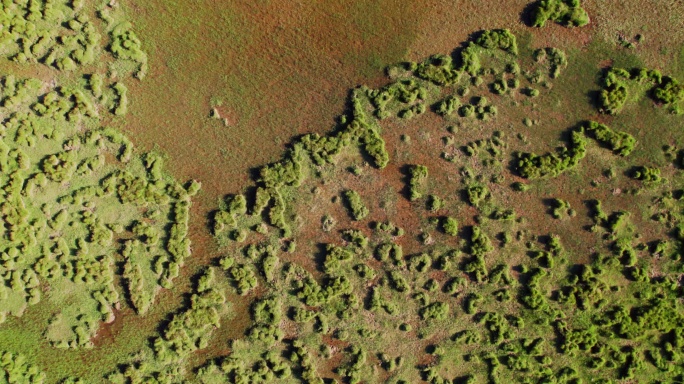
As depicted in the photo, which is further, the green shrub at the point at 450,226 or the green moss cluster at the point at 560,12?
the green shrub at the point at 450,226

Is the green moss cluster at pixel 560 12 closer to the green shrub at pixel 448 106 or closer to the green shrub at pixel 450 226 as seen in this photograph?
the green shrub at pixel 448 106

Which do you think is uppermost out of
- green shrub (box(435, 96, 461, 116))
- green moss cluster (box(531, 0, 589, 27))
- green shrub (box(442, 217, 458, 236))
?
green moss cluster (box(531, 0, 589, 27))

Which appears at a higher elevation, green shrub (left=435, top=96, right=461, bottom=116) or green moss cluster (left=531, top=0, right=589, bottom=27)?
green moss cluster (left=531, top=0, right=589, bottom=27)

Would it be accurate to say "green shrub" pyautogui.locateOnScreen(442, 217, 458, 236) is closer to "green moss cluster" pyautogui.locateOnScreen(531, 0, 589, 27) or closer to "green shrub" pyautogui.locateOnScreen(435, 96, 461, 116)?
"green shrub" pyautogui.locateOnScreen(435, 96, 461, 116)

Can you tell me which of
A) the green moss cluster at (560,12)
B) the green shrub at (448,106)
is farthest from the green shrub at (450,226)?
the green moss cluster at (560,12)

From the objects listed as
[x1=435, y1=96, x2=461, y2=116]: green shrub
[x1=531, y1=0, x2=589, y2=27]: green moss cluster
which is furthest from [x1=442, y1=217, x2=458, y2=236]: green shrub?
[x1=531, y1=0, x2=589, y2=27]: green moss cluster

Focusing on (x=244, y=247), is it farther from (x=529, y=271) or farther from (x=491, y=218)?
(x=529, y=271)

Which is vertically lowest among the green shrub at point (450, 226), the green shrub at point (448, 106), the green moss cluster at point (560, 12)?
the green shrub at point (450, 226)

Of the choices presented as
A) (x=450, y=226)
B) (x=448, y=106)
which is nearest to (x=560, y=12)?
(x=448, y=106)

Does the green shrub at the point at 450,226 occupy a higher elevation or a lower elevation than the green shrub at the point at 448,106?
lower

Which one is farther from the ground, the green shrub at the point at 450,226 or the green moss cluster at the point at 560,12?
the green moss cluster at the point at 560,12

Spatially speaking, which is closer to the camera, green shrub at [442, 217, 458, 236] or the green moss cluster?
the green moss cluster
